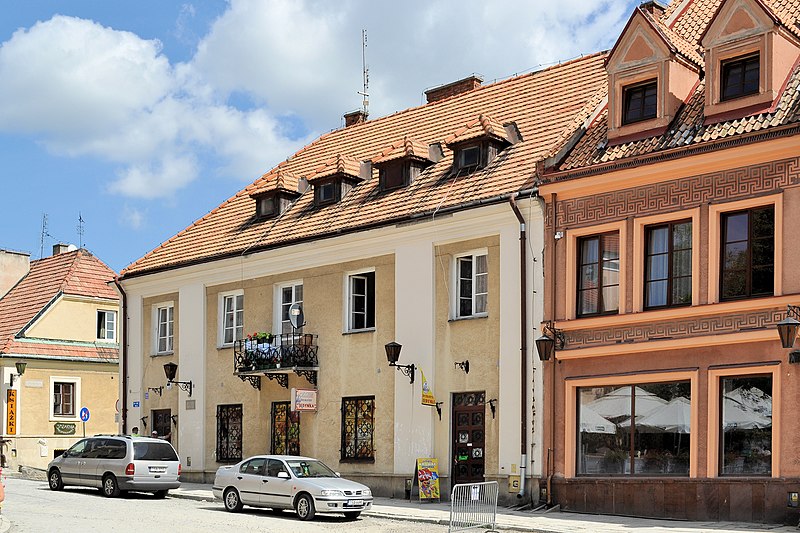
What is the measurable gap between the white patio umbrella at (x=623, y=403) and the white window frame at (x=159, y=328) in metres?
15.8

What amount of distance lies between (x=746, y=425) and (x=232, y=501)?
1082 cm

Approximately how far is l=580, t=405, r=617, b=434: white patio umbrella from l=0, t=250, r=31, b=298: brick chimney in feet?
112

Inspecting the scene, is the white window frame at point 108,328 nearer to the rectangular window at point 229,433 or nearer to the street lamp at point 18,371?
the street lamp at point 18,371

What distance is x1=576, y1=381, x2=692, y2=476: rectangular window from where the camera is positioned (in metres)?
21.7

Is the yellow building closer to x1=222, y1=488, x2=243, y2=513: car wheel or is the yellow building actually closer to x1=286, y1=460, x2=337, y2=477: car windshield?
x1=222, y1=488, x2=243, y2=513: car wheel

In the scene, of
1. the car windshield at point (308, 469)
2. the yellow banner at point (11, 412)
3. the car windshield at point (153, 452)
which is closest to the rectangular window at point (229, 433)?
the car windshield at point (153, 452)

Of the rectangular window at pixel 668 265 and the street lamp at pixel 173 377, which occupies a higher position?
the rectangular window at pixel 668 265

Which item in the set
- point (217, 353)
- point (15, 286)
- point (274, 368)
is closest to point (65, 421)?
point (15, 286)

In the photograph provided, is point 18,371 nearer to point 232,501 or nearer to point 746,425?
point 232,501

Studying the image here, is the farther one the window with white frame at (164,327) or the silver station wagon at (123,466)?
the window with white frame at (164,327)

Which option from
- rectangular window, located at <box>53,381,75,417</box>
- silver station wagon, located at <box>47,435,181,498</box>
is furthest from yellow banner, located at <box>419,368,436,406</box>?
rectangular window, located at <box>53,381,75,417</box>

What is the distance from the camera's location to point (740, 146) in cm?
2088

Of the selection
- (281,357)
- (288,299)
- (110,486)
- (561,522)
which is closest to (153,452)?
(110,486)

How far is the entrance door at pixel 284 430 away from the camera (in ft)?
98.4
